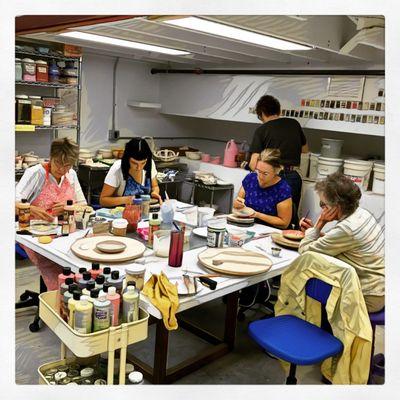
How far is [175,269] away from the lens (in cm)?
164

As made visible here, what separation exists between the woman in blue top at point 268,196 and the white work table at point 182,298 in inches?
14.7

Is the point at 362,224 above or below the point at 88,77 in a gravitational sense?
below

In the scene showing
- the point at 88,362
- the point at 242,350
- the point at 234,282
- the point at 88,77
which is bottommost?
the point at 242,350

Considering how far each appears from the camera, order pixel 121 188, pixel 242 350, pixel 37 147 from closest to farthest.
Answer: pixel 242 350
pixel 121 188
pixel 37 147

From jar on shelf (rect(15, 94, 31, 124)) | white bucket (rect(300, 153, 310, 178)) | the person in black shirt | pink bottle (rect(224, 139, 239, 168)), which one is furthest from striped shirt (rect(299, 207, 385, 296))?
jar on shelf (rect(15, 94, 31, 124))

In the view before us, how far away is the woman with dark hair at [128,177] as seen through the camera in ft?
8.11

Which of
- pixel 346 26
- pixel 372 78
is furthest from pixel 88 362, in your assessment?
pixel 372 78

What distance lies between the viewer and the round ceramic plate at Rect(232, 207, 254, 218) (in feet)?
7.86

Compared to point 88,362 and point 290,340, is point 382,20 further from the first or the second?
point 88,362

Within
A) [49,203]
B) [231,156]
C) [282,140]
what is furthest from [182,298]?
[231,156]

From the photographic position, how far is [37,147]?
107 inches

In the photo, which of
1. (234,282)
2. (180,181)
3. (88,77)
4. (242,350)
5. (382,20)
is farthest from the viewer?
(88,77)

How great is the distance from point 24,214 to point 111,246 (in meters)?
0.49

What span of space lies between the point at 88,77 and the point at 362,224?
241cm
